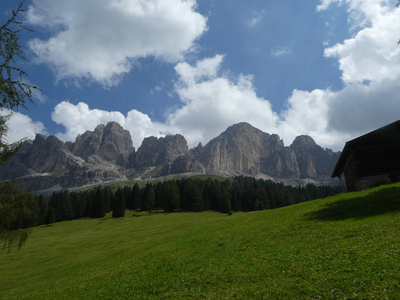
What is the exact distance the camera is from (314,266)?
40.0 ft

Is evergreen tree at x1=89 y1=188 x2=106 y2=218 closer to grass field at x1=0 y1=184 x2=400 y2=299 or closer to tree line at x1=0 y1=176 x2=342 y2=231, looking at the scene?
tree line at x1=0 y1=176 x2=342 y2=231

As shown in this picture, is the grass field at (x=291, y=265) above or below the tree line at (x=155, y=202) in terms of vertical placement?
below

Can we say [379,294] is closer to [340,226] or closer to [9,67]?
[340,226]

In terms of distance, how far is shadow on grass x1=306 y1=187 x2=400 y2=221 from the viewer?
70.1 feet

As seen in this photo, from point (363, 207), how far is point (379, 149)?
17.2 meters

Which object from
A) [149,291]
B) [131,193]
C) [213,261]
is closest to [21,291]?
[149,291]

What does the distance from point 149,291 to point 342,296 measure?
393 inches

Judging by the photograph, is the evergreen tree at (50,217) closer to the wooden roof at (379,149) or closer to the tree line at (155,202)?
the tree line at (155,202)

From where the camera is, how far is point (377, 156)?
36062 millimetres

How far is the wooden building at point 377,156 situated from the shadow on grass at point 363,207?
29.6 ft

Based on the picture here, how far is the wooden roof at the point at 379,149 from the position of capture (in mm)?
35719

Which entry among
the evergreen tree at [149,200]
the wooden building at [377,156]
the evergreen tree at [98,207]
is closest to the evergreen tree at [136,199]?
the evergreen tree at [149,200]

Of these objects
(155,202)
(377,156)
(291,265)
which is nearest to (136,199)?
(155,202)

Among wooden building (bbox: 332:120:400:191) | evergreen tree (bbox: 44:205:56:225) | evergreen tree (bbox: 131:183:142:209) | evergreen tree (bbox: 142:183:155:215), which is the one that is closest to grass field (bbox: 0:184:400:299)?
wooden building (bbox: 332:120:400:191)
